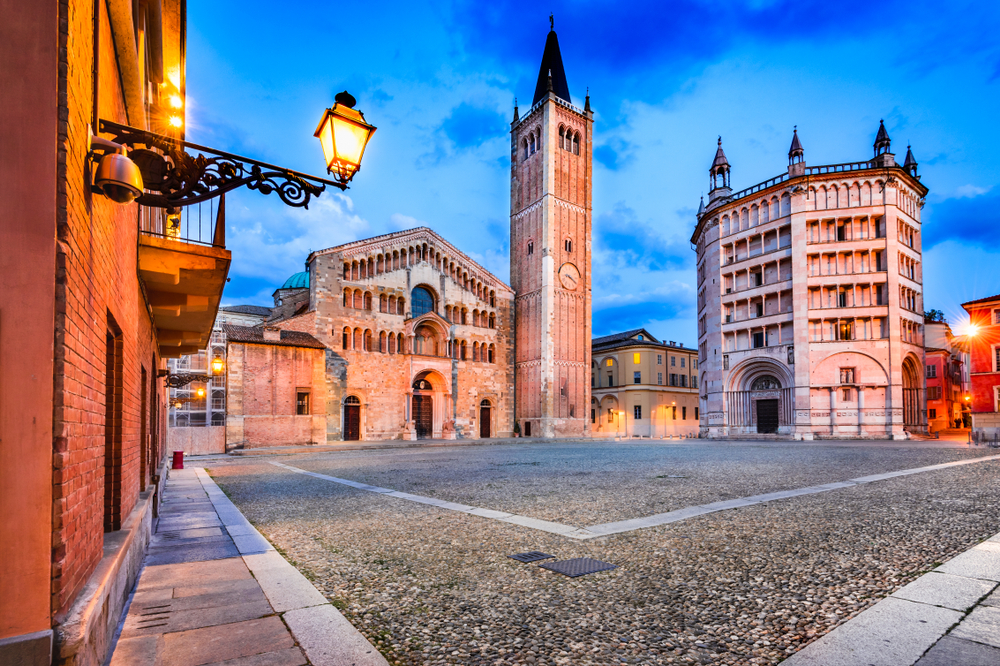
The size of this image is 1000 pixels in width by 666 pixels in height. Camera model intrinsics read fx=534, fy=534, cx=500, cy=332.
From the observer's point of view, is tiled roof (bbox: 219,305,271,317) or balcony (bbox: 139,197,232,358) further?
tiled roof (bbox: 219,305,271,317)

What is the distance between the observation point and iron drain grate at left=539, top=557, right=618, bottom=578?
559 centimetres

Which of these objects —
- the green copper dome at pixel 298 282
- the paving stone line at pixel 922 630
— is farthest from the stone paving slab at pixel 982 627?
the green copper dome at pixel 298 282

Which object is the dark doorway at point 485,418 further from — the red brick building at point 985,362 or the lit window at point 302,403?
the red brick building at point 985,362

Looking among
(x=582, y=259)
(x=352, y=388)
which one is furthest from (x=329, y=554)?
(x=582, y=259)

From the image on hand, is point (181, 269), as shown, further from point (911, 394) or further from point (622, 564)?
point (911, 394)

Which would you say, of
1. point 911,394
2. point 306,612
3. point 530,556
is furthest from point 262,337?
point 911,394

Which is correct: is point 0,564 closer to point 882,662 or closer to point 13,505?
point 13,505

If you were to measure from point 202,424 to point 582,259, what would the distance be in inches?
1346

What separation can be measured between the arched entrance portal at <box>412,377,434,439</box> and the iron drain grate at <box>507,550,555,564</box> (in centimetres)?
3527

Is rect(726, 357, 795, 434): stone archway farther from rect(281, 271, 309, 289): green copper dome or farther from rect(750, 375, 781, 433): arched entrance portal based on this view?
rect(281, 271, 309, 289): green copper dome

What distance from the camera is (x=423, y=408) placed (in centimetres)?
4191

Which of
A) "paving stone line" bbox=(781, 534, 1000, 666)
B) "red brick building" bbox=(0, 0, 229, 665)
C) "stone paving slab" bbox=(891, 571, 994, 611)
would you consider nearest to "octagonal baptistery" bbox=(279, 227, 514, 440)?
"red brick building" bbox=(0, 0, 229, 665)

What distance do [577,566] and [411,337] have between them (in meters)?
35.6

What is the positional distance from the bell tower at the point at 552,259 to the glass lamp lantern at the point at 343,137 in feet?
135
